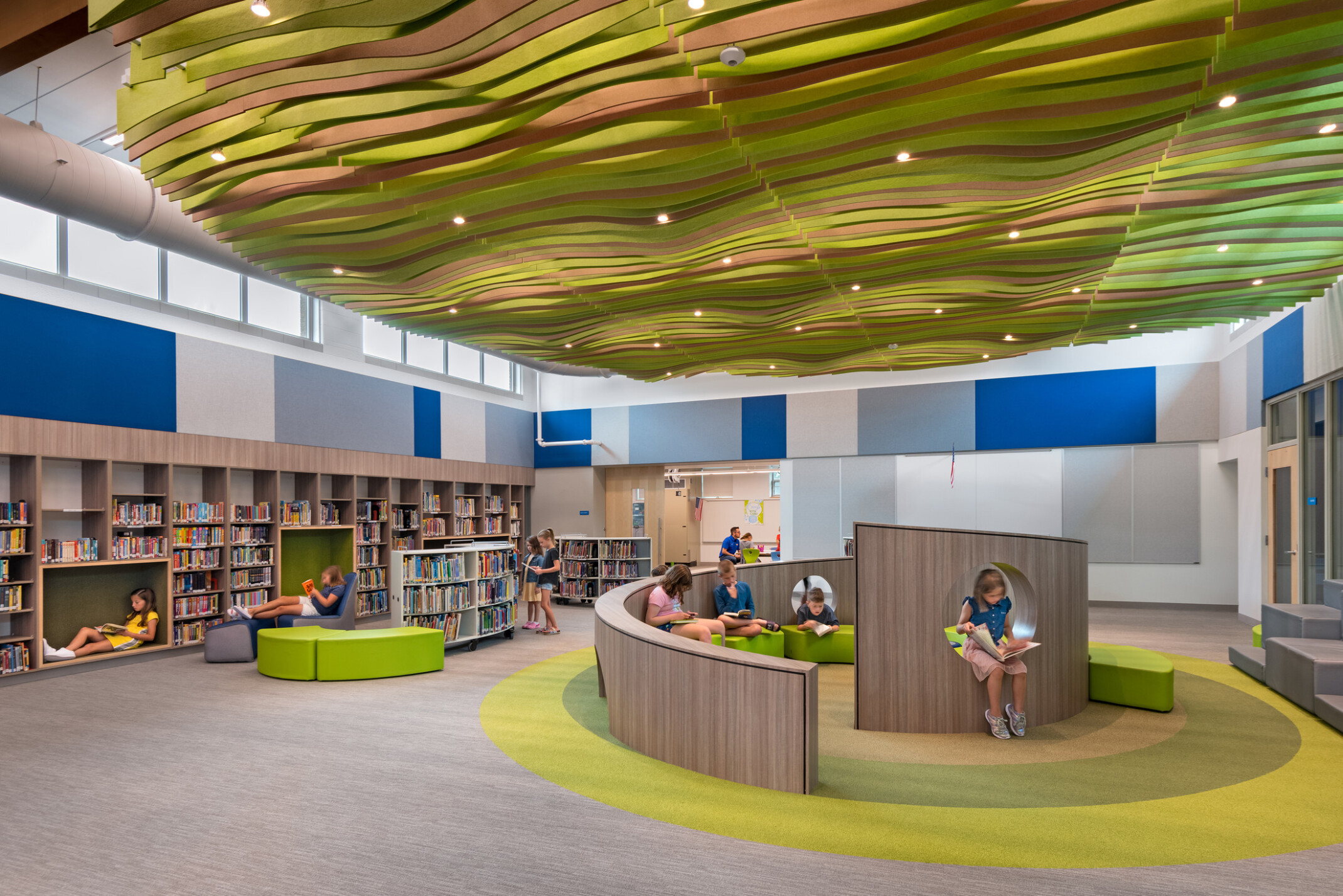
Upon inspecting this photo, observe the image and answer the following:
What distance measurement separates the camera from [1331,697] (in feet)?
20.1

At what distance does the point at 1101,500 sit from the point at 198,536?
1387 cm

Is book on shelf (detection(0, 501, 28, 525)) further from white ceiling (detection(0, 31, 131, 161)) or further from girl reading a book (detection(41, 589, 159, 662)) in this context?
white ceiling (detection(0, 31, 131, 161))

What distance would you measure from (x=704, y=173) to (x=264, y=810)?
15.2 ft

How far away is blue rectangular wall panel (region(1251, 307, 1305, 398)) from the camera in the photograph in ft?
31.2

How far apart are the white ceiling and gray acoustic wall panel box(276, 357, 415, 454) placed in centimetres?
382

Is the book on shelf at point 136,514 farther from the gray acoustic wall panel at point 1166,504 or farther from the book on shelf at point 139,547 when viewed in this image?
the gray acoustic wall panel at point 1166,504

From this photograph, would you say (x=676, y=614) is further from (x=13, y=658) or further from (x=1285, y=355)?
(x=1285, y=355)

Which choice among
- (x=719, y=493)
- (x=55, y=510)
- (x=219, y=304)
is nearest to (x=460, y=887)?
(x=55, y=510)

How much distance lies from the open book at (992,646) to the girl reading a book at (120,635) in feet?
29.9

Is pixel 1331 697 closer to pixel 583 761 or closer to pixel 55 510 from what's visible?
pixel 583 761

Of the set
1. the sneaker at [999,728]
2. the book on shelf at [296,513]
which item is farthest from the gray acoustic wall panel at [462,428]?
the sneaker at [999,728]

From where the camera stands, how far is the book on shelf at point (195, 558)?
9.83 meters

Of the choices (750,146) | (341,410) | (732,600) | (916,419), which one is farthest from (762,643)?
(916,419)

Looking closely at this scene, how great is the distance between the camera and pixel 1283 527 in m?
10.6
